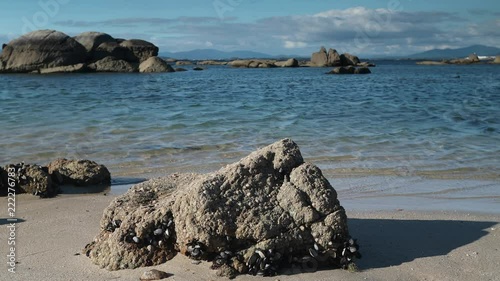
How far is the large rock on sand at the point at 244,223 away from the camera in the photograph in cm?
400

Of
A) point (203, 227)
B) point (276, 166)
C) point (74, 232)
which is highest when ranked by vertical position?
point (276, 166)

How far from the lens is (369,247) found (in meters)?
4.60

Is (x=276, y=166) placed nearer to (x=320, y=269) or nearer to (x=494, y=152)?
(x=320, y=269)

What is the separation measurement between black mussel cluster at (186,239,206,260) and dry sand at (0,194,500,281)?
0.09m

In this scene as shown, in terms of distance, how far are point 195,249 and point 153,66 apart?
48344 mm

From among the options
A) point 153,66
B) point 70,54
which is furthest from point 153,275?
point 70,54

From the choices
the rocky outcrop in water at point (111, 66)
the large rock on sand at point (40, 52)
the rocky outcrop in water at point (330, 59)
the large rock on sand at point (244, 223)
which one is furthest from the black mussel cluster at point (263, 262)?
the rocky outcrop in water at point (330, 59)

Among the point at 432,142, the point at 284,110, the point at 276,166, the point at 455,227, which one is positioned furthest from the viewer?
the point at 284,110

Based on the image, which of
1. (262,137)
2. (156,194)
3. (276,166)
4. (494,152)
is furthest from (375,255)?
(262,137)

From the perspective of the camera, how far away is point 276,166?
4363mm

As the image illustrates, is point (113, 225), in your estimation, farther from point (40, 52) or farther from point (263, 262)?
point (40, 52)

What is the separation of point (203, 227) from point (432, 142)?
796 centimetres

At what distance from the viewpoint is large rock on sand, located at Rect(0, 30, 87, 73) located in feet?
156

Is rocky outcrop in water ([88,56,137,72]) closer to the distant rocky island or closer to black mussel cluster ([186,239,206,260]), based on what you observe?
the distant rocky island
